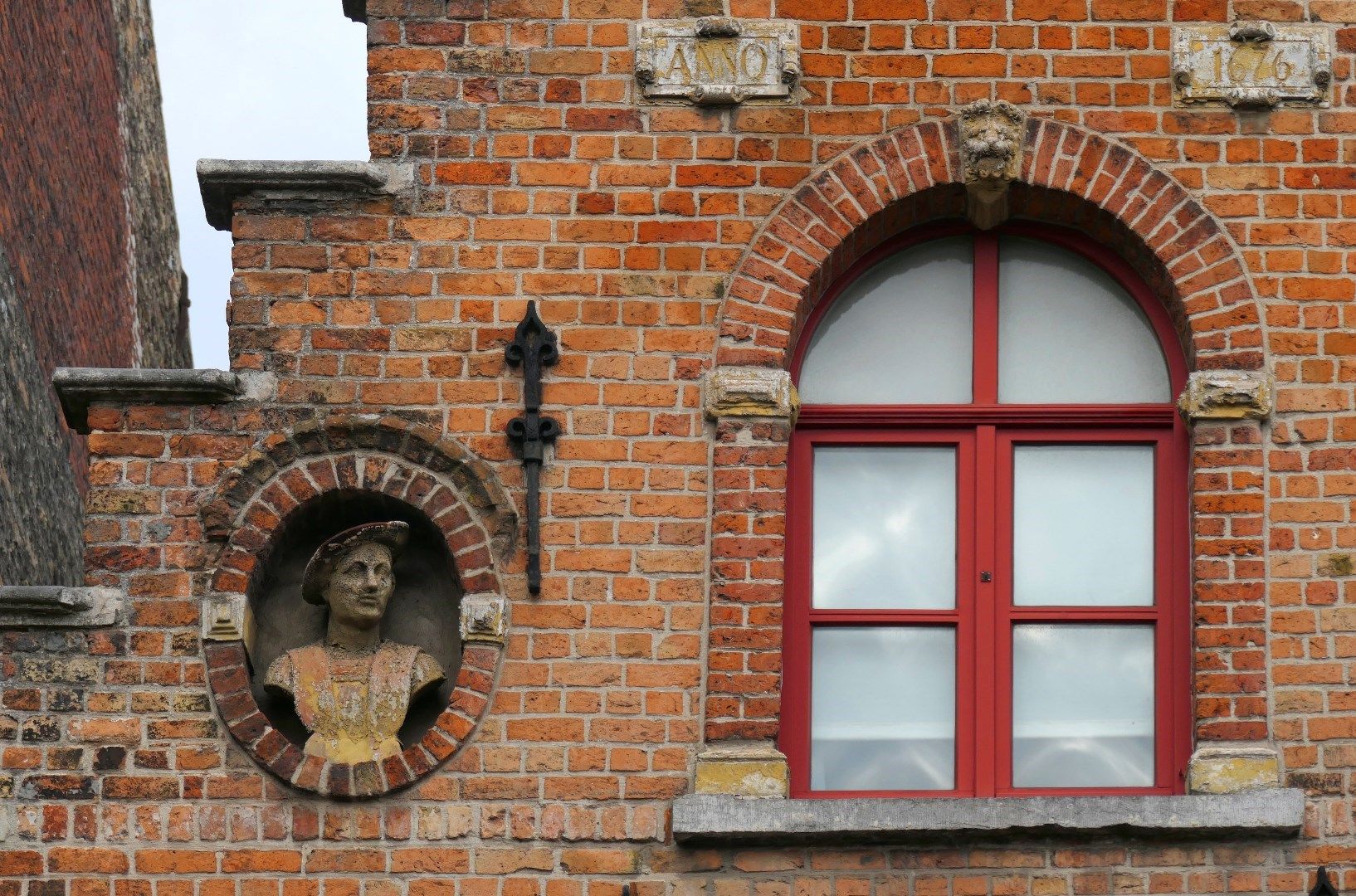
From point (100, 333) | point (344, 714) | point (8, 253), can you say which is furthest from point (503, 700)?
point (100, 333)

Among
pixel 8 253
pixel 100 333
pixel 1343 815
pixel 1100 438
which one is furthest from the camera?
pixel 100 333

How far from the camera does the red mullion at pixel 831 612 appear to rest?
964 centimetres

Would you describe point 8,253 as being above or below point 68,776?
above

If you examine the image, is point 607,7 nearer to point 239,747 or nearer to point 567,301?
point 567,301

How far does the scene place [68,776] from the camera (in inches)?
367

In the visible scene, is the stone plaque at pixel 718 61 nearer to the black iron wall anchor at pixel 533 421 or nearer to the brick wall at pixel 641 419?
the brick wall at pixel 641 419

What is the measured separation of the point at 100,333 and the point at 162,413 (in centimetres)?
500

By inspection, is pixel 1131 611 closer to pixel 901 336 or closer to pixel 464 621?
pixel 901 336

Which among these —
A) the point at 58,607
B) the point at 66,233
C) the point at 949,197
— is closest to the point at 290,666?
the point at 58,607

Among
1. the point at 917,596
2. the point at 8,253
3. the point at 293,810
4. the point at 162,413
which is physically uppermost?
the point at 8,253

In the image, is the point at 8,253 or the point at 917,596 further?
the point at 8,253

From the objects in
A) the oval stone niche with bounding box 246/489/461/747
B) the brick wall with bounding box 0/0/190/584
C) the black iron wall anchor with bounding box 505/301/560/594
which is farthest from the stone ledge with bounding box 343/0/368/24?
the brick wall with bounding box 0/0/190/584

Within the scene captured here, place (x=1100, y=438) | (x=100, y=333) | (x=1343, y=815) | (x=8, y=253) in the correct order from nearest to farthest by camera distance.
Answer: (x=1343, y=815) → (x=1100, y=438) → (x=8, y=253) → (x=100, y=333)

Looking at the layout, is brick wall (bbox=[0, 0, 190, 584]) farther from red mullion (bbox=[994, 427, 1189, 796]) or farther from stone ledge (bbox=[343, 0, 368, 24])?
red mullion (bbox=[994, 427, 1189, 796])
